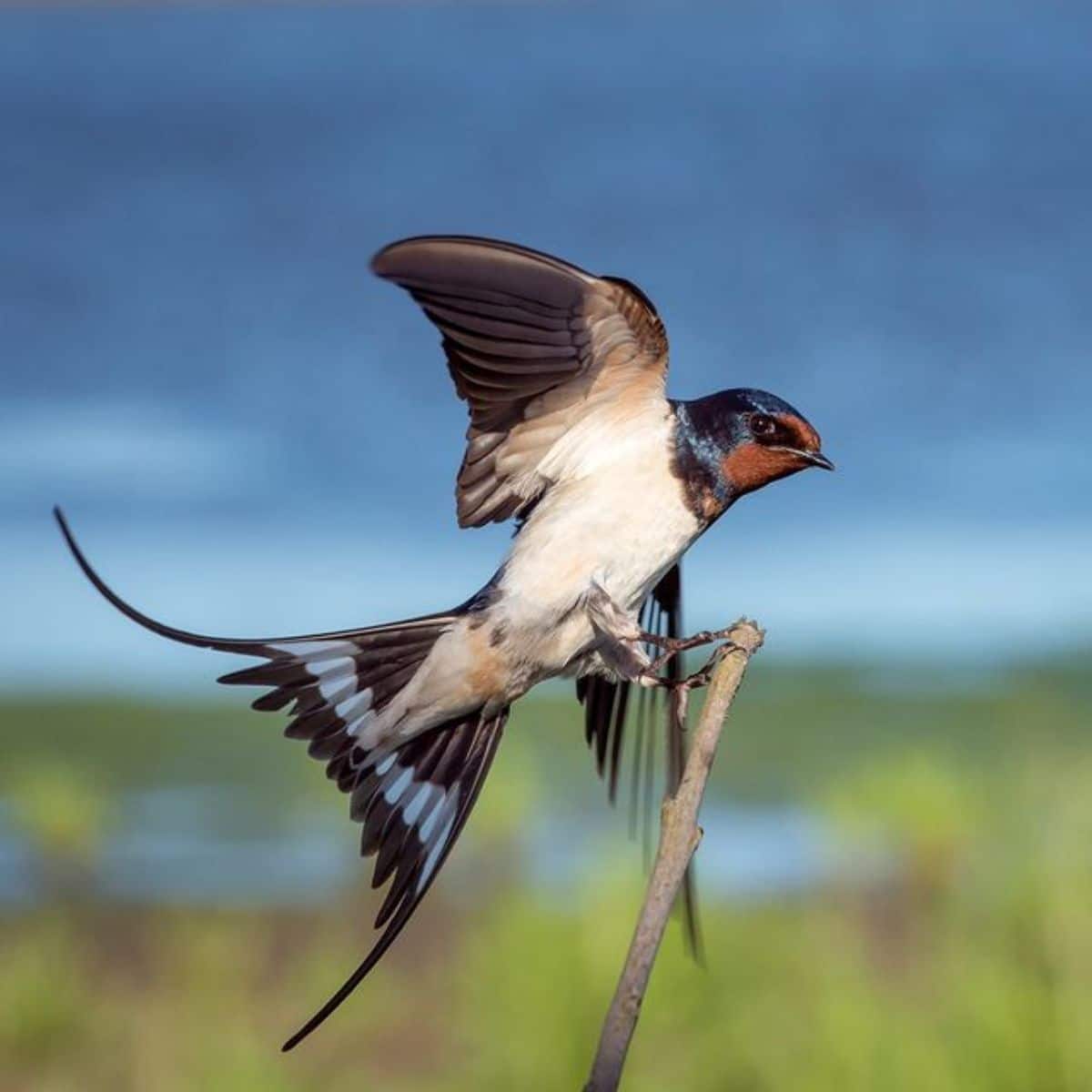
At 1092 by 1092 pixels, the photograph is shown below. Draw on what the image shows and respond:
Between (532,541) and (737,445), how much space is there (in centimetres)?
20

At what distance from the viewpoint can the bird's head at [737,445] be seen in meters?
1.85

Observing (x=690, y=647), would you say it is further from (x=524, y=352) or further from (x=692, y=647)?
(x=524, y=352)

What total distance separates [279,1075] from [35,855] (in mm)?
1034

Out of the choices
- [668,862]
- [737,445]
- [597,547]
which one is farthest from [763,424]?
[668,862]

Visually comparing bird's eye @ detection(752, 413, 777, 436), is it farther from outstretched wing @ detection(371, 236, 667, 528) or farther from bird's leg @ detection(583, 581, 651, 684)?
bird's leg @ detection(583, 581, 651, 684)

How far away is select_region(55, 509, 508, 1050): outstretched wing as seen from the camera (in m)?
1.84

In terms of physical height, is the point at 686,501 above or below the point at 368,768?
above

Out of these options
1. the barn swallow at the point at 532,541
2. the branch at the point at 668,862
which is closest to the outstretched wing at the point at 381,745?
the barn swallow at the point at 532,541

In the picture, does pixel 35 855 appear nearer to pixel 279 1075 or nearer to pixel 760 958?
pixel 279 1075

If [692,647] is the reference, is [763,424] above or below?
above

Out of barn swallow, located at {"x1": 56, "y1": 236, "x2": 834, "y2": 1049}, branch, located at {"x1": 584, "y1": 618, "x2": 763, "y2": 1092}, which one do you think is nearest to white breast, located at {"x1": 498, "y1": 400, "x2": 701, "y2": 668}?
barn swallow, located at {"x1": 56, "y1": 236, "x2": 834, "y2": 1049}

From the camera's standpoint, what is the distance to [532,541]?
1.84 m

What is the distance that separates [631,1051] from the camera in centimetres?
314

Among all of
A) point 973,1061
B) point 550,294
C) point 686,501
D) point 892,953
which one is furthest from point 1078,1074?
point 550,294
